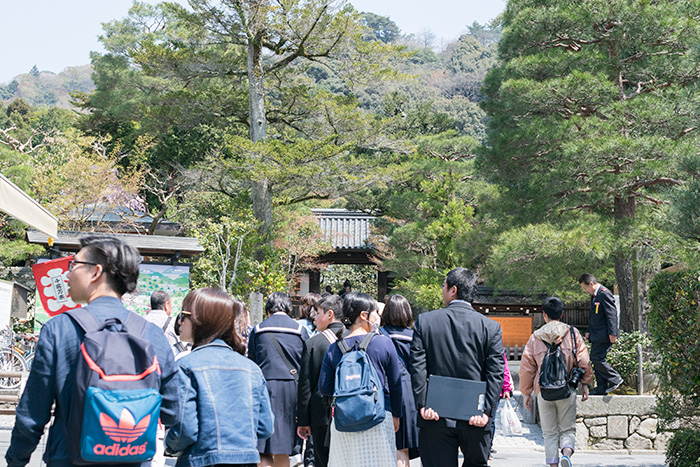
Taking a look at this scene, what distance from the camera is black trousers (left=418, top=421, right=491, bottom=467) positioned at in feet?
13.8

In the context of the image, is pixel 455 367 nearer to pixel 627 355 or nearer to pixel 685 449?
pixel 685 449

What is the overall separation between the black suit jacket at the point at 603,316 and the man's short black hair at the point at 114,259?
19.5 ft

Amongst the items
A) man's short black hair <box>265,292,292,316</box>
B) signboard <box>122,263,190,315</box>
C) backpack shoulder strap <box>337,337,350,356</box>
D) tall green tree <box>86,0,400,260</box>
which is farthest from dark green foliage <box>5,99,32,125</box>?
backpack shoulder strap <box>337,337,350,356</box>

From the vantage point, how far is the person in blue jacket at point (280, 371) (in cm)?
534

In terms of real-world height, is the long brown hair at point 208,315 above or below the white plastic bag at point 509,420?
above

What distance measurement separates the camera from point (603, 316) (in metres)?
7.66

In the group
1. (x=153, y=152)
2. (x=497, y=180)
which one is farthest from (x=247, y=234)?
(x=153, y=152)

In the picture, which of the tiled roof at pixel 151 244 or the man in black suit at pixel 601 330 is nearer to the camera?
the man in black suit at pixel 601 330

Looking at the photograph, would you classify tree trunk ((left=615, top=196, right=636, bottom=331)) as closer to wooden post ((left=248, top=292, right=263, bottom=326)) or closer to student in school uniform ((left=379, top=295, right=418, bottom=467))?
wooden post ((left=248, top=292, right=263, bottom=326))

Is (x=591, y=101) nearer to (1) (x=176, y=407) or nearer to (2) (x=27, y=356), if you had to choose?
(1) (x=176, y=407)

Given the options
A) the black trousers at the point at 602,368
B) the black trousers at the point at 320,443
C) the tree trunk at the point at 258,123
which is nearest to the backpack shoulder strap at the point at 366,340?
the black trousers at the point at 320,443

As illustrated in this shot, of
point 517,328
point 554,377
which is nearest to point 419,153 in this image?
point 517,328

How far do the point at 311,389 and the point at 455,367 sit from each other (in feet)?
4.11

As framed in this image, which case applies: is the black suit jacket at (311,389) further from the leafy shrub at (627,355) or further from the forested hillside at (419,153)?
the leafy shrub at (627,355)
